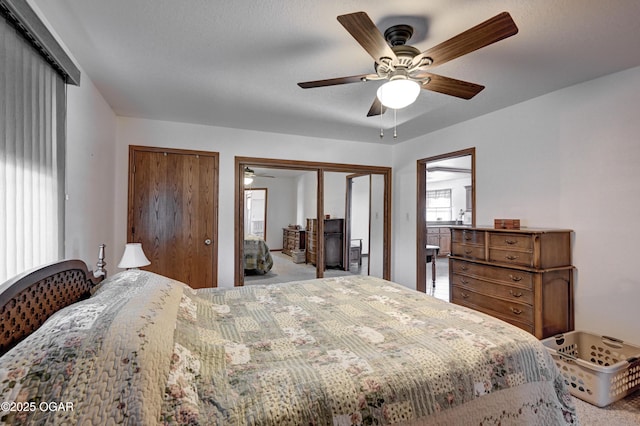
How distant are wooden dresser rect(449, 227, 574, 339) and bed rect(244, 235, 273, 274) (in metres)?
2.82

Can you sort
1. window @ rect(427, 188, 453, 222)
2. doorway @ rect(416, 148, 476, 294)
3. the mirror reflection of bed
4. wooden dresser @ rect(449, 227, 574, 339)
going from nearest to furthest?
wooden dresser @ rect(449, 227, 574, 339) < the mirror reflection of bed < doorway @ rect(416, 148, 476, 294) < window @ rect(427, 188, 453, 222)

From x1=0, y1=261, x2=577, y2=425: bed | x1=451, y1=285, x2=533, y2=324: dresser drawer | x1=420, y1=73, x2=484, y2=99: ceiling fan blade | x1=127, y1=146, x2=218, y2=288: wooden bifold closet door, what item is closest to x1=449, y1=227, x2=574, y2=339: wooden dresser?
x1=451, y1=285, x2=533, y2=324: dresser drawer

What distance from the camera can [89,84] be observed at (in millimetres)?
2594

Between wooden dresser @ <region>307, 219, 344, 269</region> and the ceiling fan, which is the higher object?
the ceiling fan

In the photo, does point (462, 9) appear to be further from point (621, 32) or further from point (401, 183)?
point (401, 183)

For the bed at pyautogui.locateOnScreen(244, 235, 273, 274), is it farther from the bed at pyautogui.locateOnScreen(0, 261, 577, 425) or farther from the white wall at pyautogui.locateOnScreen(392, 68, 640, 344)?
the white wall at pyautogui.locateOnScreen(392, 68, 640, 344)

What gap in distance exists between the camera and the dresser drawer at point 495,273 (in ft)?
8.67

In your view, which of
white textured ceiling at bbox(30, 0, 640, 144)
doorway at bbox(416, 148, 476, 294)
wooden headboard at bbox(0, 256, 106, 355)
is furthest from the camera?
doorway at bbox(416, 148, 476, 294)

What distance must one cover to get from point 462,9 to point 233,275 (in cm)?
365

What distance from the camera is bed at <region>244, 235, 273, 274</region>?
4.41 metres

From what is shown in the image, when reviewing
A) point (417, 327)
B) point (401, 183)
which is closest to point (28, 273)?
point (417, 327)

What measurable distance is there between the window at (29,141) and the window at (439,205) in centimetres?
886

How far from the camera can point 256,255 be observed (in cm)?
450

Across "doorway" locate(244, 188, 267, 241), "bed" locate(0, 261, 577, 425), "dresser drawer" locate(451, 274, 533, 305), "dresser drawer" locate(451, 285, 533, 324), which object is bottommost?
"dresser drawer" locate(451, 285, 533, 324)
